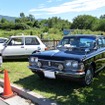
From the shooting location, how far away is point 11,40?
1165 centimetres

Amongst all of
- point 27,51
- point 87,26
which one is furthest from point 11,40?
point 87,26

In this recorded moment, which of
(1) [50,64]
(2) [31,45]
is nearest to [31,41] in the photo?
(2) [31,45]

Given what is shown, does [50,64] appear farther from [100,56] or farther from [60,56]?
[100,56]

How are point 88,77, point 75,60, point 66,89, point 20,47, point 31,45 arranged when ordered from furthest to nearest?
point 31,45 < point 20,47 < point 88,77 < point 66,89 < point 75,60

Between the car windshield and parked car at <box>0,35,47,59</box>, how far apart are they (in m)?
4.03

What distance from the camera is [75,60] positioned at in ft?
19.7

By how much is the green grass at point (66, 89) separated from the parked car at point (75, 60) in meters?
0.33

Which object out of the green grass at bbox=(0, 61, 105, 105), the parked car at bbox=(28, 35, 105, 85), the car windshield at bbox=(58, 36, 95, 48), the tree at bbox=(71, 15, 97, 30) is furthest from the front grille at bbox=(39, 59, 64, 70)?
the tree at bbox=(71, 15, 97, 30)

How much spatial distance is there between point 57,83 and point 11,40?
17.9 feet

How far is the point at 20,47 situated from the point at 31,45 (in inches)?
24.0

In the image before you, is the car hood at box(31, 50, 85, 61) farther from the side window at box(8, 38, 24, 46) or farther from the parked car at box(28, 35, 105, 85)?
the side window at box(8, 38, 24, 46)

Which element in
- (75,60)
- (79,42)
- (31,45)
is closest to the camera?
(75,60)

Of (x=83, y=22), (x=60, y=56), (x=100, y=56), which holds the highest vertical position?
(x=83, y=22)

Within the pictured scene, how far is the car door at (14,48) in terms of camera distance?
1161cm
